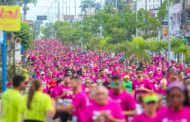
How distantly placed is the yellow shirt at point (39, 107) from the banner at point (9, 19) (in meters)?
13.4

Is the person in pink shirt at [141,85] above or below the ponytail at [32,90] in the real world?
below

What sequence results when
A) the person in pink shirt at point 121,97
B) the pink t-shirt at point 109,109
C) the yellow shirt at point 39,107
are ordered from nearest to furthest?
the pink t-shirt at point 109,109, the yellow shirt at point 39,107, the person in pink shirt at point 121,97

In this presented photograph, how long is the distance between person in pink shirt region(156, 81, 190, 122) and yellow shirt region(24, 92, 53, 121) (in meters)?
3.32

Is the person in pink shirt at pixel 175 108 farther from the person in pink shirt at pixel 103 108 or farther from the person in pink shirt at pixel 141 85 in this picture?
the person in pink shirt at pixel 141 85

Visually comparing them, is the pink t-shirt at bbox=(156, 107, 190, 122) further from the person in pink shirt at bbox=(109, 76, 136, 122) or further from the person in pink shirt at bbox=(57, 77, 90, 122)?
the person in pink shirt at bbox=(109, 76, 136, 122)

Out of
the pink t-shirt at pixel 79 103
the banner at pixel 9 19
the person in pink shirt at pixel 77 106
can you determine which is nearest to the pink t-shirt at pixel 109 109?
the person in pink shirt at pixel 77 106

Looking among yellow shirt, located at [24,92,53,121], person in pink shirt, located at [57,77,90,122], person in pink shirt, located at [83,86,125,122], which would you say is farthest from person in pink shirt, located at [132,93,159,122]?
yellow shirt, located at [24,92,53,121]

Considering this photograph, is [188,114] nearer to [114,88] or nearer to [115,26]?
[114,88]

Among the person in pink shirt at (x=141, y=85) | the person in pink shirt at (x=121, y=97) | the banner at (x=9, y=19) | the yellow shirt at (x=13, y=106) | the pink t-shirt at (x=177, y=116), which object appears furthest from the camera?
the banner at (x=9, y=19)

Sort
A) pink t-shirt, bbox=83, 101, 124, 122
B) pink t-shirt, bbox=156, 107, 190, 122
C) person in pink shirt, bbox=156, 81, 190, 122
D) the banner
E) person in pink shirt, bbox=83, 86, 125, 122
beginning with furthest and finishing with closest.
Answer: the banner < pink t-shirt, bbox=83, 101, 124, 122 < person in pink shirt, bbox=83, 86, 125, 122 < pink t-shirt, bbox=156, 107, 190, 122 < person in pink shirt, bbox=156, 81, 190, 122

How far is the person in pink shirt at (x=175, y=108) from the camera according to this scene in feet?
23.5

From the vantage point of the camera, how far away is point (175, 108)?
7211 millimetres

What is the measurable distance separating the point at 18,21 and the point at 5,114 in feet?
44.9

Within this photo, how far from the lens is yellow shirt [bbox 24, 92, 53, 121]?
10.4m
